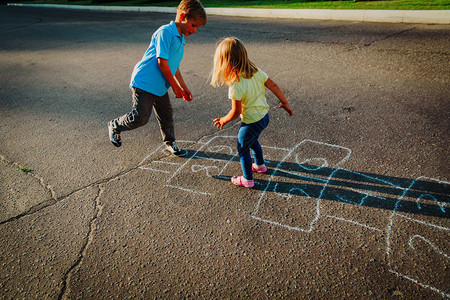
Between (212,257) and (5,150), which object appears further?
(5,150)

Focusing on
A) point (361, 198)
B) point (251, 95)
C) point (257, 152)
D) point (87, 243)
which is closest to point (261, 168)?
point (257, 152)

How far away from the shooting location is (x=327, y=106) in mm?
4199

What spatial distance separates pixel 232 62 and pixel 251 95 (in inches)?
12.6

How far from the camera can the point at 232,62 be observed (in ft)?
7.76

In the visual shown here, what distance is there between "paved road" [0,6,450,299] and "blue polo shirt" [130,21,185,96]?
838 mm

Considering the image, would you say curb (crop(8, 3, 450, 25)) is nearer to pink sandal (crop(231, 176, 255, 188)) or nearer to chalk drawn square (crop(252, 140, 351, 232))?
chalk drawn square (crop(252, 140, 351, 232))

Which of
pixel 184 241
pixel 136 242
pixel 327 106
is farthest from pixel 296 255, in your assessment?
pixel 327 106

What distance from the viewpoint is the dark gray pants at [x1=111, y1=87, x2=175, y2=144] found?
3.07 metres

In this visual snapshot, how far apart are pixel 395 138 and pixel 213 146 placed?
81.1 inches

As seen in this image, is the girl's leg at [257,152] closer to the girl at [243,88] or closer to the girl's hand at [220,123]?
the girl at [243,88]

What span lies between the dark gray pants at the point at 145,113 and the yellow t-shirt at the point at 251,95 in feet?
3.37

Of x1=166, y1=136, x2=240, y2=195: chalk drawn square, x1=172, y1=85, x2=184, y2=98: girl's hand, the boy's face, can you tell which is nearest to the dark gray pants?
x1=172, y1=85, x2=184, y2=98: girl's hand

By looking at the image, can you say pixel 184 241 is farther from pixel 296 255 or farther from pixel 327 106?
pixel 327 106

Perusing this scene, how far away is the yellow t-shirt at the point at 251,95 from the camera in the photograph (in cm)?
244
